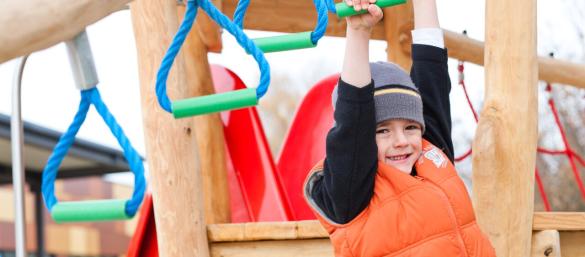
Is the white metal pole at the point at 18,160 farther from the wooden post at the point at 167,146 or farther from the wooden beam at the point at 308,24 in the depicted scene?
the wooden beam at the point at 308,24

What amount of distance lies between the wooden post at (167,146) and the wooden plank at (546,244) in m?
0.91

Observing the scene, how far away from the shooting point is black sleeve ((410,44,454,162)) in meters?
1.87

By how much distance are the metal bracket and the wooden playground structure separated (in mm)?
1132

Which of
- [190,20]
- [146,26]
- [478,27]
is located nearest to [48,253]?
[478,27]

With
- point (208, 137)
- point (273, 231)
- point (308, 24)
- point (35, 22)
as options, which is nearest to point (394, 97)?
point (35, 22)

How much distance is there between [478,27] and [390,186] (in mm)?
9960

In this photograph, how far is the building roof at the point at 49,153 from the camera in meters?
7.42

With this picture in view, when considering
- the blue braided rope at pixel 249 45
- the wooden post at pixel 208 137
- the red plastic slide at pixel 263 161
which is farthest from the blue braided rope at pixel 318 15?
the red plastic slide at pixel 263 161

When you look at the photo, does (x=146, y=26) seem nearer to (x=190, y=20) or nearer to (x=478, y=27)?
(x=190, y=20)

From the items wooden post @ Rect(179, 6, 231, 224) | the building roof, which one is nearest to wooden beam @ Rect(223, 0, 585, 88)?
wooden post @ Rect(179, 6, 231, 224)

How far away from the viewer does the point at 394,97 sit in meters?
1.65

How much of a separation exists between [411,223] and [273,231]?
0.91 metres

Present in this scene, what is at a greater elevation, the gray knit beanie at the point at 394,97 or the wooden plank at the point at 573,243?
the gray knit beanie at the point at 394,97

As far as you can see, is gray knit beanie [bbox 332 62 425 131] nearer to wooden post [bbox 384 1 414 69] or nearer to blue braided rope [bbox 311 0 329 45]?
blue braided rope [bbox 311 0 329 45]
